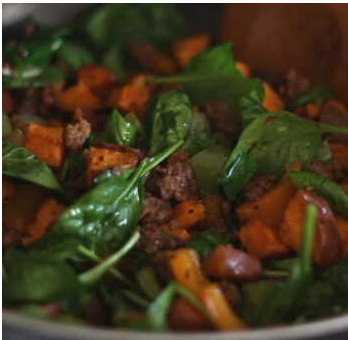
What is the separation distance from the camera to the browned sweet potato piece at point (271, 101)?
265cm

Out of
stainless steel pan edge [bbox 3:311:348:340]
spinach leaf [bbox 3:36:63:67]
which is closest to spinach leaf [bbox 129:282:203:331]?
stainless steel pan edge [bbox 3:311:348:340]

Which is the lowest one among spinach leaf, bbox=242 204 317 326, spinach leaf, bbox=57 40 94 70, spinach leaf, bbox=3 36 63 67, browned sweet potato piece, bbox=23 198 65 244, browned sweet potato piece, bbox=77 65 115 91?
spinach leaf, bbox=242 204 317 326

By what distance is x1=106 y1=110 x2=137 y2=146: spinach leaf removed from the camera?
2306 mm

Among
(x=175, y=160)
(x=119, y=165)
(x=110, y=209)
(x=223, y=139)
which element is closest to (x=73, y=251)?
(x=110, y=209)

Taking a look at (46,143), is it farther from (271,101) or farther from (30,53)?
(271,101)

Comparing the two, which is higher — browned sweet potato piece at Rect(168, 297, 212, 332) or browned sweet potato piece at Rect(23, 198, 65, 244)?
browned sweet potato piece at Rect(23, 198, 65, 244)

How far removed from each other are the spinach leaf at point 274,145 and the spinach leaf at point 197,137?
151mm

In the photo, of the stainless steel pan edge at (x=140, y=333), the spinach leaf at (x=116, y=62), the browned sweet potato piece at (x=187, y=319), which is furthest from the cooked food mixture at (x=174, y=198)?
the spinach leaf at (x=116, y=62)

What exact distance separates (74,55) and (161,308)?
5.25 feet

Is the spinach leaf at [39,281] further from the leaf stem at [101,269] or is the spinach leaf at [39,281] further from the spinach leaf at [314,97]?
the spinach leaf at [314,97]

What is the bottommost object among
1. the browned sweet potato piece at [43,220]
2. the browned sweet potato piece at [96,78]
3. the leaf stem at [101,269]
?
the leaf stem at [101,269]

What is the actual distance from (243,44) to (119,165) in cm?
137

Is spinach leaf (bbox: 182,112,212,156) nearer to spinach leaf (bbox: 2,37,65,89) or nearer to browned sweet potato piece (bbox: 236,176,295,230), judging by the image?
browned sweet potato piece (bbox: 236,176,295,230)

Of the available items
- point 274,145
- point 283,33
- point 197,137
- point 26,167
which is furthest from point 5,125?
point 283,33
